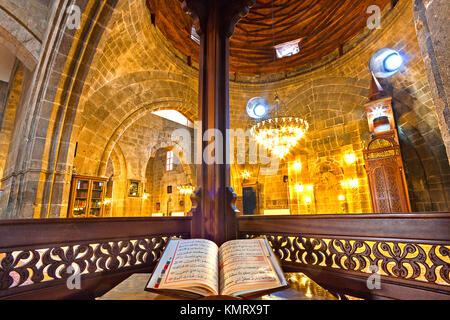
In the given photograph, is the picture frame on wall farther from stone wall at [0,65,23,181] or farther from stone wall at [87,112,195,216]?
stone wall at [0,65,23,181]

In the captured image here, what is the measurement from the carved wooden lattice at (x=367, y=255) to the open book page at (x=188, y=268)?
56 cm

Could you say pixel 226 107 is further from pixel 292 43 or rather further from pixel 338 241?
pixel 292 43

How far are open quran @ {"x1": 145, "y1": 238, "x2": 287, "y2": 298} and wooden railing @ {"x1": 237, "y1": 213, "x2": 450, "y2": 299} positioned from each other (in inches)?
12.9

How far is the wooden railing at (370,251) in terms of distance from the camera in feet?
3.41

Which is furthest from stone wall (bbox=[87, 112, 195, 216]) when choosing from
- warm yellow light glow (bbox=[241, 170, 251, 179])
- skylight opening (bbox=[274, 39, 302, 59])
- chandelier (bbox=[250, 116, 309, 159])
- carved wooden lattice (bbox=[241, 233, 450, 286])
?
carved wooden lattice (bbox=[241, 233, 450, 286])

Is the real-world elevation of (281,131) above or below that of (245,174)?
above

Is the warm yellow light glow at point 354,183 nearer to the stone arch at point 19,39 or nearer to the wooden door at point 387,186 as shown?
the wooden door at point 387,186

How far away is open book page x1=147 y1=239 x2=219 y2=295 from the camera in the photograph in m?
0.96

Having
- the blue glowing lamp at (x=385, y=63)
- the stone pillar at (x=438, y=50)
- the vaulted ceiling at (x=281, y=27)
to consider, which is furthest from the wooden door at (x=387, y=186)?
the stone pillar at (x=438, y=50)

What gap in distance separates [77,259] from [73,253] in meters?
0.04

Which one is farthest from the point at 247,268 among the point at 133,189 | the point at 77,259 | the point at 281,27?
the point at 133,189

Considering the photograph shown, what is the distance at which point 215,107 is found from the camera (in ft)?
6.43

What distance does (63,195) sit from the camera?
16.5 feet

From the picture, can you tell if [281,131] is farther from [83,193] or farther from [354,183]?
[83,193]
